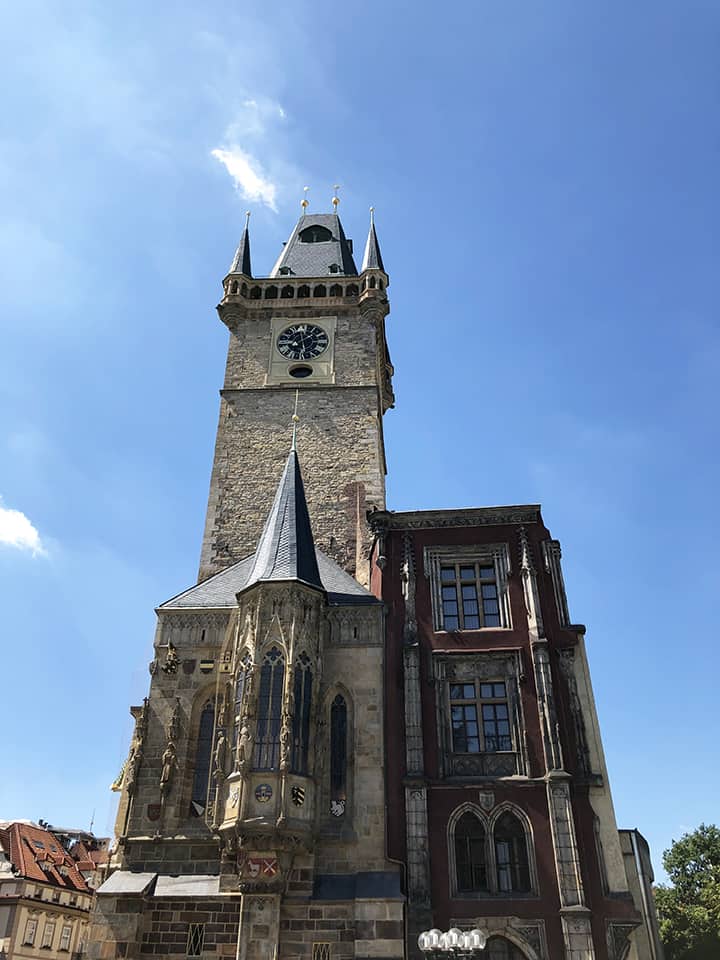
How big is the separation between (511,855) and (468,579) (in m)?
7.41

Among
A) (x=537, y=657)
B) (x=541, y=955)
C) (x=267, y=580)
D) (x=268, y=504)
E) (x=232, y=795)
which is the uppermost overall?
(x=268, y=504)

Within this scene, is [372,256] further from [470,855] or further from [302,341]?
[470,855]

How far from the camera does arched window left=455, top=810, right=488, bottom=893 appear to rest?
60.7ft

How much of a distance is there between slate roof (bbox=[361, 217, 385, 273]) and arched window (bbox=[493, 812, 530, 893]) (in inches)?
958

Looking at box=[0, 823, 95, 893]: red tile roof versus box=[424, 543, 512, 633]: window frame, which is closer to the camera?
box=[424, 543, 512, 633]: window frame

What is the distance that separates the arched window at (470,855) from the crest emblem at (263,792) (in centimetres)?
480

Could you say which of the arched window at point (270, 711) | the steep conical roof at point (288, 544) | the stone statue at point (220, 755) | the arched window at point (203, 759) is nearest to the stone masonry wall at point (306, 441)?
the steep conical roof at point (288, 544)

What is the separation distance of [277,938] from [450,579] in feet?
33.7

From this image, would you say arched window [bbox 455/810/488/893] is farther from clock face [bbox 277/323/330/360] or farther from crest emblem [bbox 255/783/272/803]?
clock face [bbox 277/323/330/360]

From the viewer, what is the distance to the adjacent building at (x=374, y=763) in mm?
17531

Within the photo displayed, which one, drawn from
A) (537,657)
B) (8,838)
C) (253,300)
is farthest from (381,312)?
(8,838)

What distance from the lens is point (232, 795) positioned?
1794cm

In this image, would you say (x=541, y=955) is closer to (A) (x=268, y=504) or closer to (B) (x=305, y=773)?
(B) (x=305, y=773)

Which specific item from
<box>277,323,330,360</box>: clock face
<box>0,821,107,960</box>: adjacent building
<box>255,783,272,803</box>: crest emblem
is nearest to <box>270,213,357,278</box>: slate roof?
<box>277,323,330,360</box>: clock face
